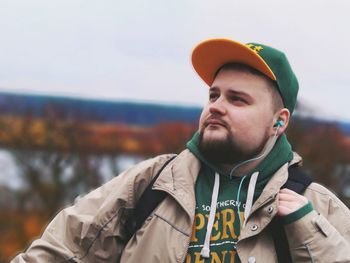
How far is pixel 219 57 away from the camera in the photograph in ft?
9.89

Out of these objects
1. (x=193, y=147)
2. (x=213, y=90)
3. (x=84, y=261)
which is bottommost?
(x=84, y=261)

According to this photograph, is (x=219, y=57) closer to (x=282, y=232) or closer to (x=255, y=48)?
(x=255, y=48)

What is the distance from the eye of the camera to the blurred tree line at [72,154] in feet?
93.8

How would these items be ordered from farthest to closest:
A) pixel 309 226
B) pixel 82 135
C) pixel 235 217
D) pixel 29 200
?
pixel 82 135
pixel 29 200
pixel 235 217
pixel 309 226

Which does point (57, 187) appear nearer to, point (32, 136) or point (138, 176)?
point (32, 136)

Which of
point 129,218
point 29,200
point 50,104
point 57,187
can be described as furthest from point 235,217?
point 50,104

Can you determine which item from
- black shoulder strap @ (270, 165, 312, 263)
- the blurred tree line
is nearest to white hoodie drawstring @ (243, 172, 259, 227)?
black shoulder strap @ (270, 165, 312, 263)

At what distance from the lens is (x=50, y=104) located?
35.4 metres

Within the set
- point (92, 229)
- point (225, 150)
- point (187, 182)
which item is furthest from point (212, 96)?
point (92, 229)

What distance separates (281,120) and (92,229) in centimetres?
86

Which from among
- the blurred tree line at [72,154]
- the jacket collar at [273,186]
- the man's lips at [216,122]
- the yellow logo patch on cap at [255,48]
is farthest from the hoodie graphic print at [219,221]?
the blurred tree line at [72,154]

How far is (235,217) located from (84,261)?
0.58m

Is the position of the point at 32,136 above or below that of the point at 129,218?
below

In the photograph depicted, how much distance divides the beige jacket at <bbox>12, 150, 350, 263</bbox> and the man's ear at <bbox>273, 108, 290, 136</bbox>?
18 centimetres
